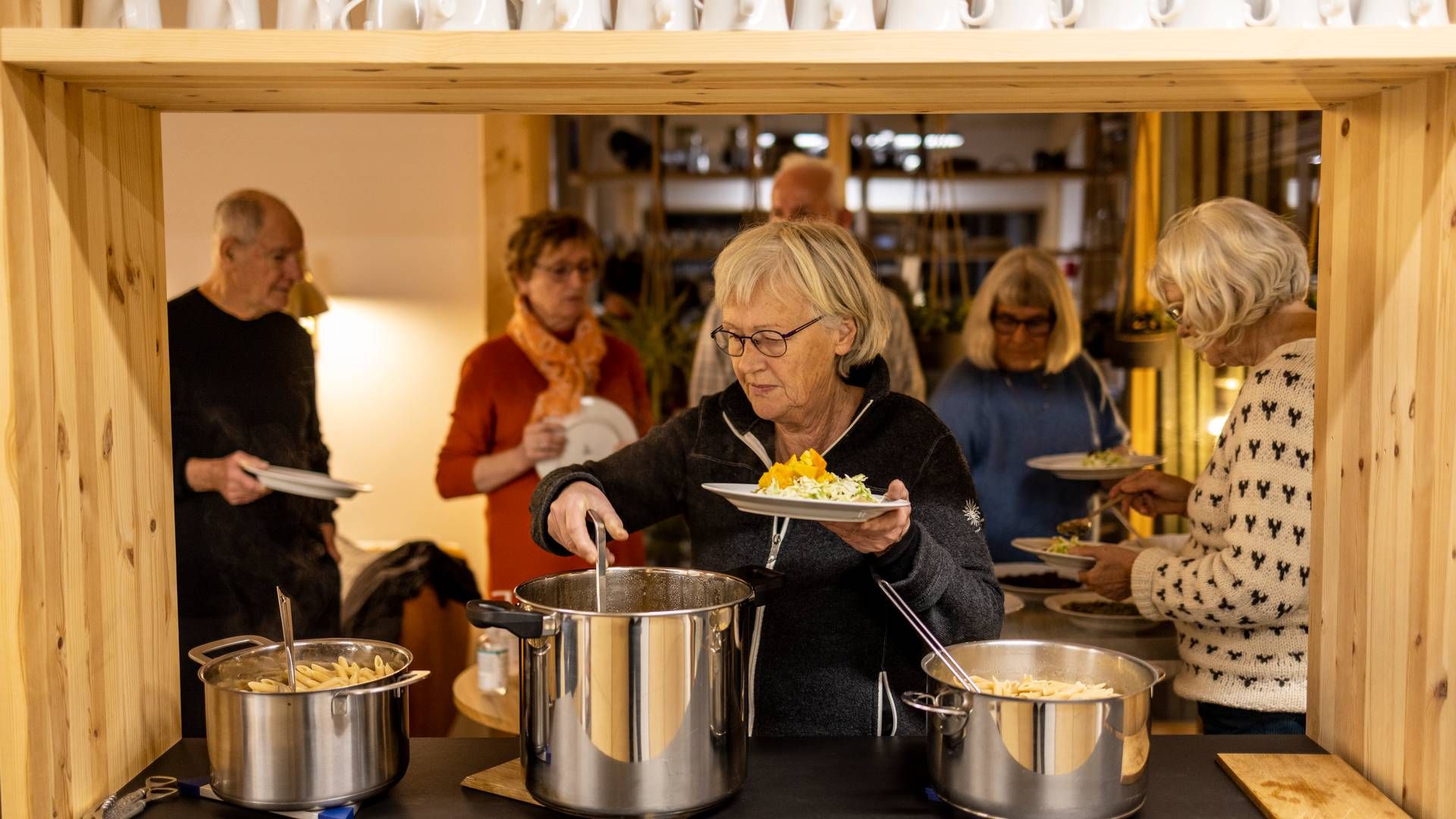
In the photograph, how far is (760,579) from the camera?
1451 mm

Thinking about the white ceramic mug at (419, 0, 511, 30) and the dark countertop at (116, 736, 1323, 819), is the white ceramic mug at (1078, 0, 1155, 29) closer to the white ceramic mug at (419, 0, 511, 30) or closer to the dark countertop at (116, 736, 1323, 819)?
the white ceramic mug at (419, 0, 511, 30)

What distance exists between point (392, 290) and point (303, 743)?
3.56 meters

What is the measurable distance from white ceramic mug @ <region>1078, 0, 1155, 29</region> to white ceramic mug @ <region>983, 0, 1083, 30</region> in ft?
0.07

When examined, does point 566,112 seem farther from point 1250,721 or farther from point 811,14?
point 1250,721

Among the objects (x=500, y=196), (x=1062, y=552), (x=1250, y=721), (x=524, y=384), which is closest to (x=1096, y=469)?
(x=1062, y=552)

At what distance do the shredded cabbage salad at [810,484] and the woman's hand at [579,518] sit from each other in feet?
0.66

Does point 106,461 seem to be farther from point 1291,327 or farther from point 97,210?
point 1291,327

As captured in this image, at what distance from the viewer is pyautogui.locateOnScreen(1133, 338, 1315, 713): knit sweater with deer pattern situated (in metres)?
1.84

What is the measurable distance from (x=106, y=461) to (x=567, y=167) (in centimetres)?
391

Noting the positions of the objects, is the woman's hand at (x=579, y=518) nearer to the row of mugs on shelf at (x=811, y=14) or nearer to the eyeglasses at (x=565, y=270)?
the row of mugs on shelf at (x=811, y=14)

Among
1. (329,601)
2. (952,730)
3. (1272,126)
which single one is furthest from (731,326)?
(1272,126)

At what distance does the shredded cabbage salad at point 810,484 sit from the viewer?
143cm

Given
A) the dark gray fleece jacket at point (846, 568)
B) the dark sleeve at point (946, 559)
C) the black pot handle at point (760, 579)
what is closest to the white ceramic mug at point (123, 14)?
the dark gray fleece jacket at point (846, 568)

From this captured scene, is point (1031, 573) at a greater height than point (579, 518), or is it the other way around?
point (579, 518)
